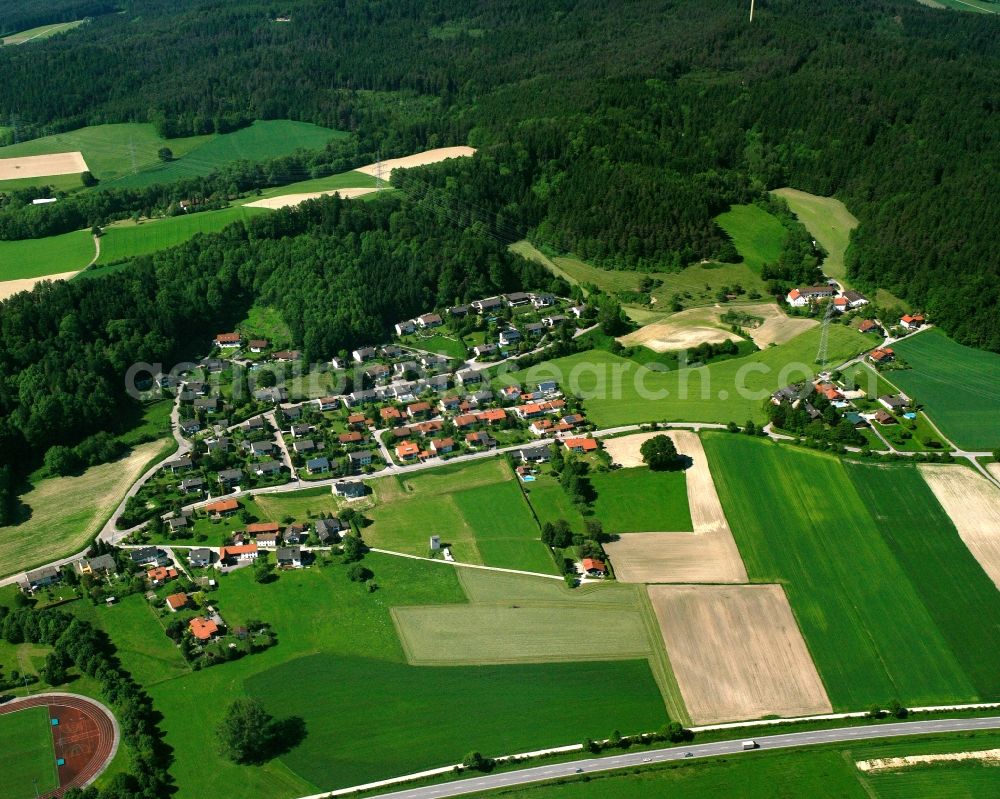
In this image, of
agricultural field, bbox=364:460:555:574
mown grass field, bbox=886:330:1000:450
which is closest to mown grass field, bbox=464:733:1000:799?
agricultural field, bbox=364:460:555:574

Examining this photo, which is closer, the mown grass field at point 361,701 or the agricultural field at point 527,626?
the mown grass field at point 361,701

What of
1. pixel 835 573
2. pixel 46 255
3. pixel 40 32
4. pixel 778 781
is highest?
pixel 40 32

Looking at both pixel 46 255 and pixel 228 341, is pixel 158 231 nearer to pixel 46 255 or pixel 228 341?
pixel 46 255

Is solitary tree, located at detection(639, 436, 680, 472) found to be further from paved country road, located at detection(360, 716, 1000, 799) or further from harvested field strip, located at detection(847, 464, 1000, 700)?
paved country road, located at detection(360, 716, 1000, 799)

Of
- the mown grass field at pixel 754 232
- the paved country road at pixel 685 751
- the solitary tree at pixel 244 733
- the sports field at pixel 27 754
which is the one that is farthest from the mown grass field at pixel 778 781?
the mown grass field at pixel 754 232

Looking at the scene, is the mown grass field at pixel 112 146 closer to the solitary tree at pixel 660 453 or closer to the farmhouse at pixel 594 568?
the solitary tree at pixel 660 453

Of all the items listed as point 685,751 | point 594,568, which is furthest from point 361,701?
point 685,751
